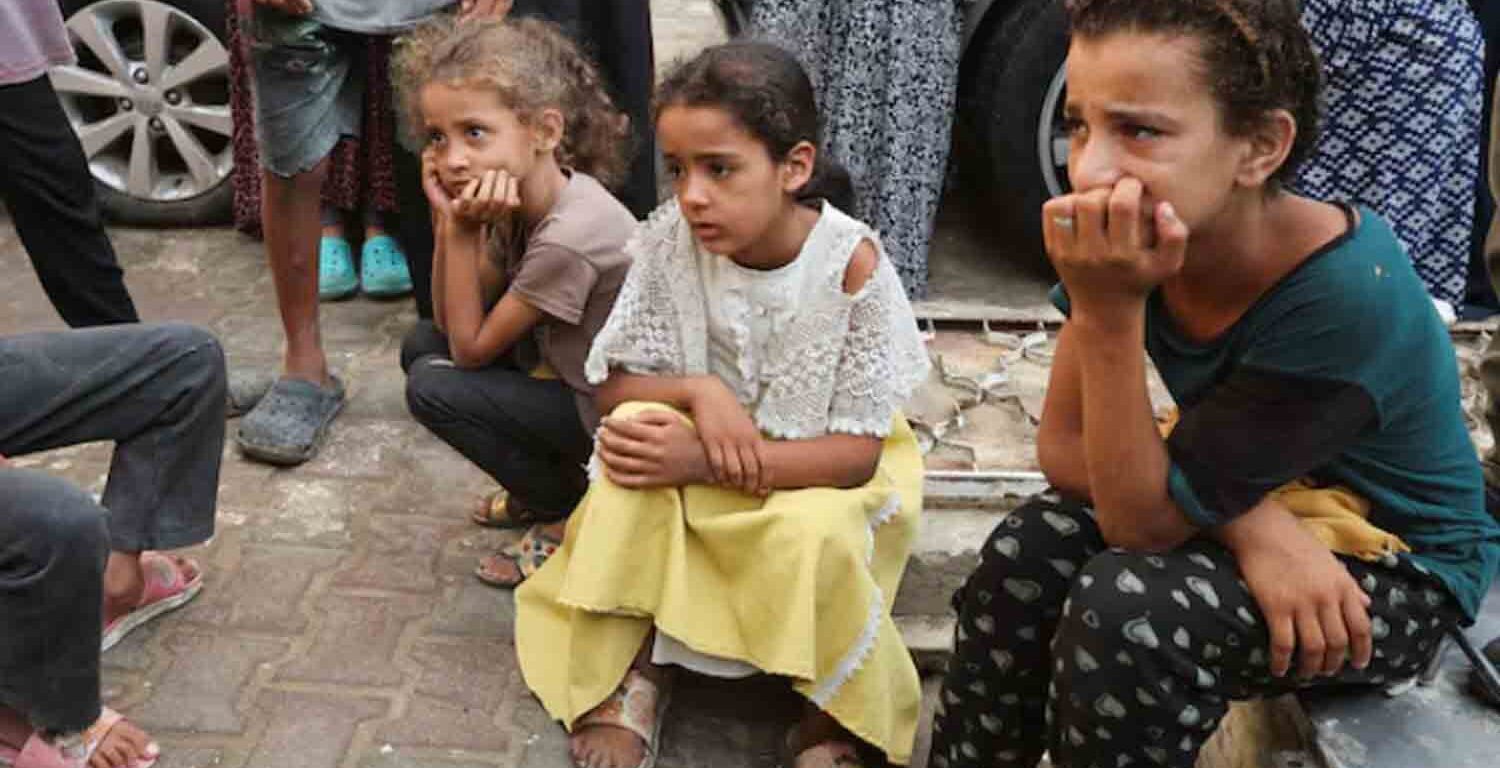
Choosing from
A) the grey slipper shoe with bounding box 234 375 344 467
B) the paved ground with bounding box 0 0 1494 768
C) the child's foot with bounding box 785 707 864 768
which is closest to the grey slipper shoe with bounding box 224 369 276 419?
the grey slipper shoe with bounding box 234 375 344 467

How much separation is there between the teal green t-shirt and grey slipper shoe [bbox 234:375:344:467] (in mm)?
2192

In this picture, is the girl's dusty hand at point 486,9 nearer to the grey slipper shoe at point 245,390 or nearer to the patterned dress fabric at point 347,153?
the patterned dress fabric at point 347,153

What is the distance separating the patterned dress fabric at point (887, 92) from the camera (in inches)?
147

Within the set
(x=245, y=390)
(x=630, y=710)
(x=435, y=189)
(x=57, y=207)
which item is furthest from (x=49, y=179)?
(x=630, y=710)

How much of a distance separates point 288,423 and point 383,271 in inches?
38.6

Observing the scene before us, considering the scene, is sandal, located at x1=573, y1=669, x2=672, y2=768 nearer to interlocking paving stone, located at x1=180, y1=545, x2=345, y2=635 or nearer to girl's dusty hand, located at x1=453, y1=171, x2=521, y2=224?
interlocking paving stone, located at x1=180, y1=545, x2=345, y2=635

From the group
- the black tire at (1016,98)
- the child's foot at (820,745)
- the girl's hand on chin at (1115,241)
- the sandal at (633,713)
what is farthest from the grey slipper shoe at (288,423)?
the girl's hand on chin at (1115,241)

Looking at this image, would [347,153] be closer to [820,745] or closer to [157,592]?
[157,592]

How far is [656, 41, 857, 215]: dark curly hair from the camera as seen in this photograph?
2084mm

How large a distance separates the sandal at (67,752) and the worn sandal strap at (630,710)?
2.36ft

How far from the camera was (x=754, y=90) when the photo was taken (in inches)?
82.3

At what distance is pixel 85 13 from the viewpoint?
13.5 ft

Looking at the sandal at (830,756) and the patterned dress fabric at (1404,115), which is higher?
the patterned dress fabric at (1404,115)

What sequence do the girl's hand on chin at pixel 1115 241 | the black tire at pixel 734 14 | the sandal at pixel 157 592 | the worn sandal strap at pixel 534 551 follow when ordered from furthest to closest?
the black tire at pixel 734 14 < the worn sandal strap at pixel 534 551 < the sandal at pixel 157 592 < the girl's hand on chin at pixel 1115 241
